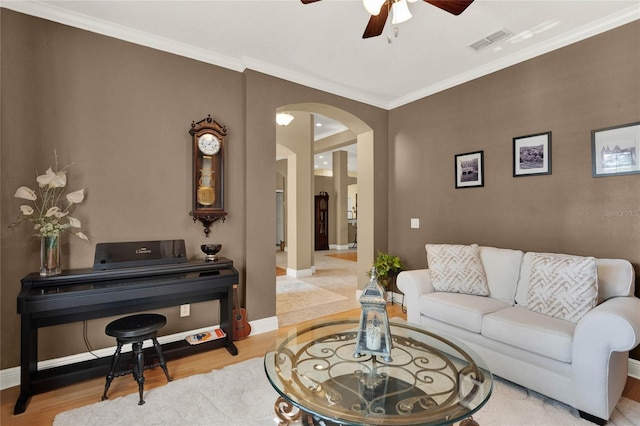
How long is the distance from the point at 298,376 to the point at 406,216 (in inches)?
125

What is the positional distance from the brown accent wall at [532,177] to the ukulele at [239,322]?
234 cm

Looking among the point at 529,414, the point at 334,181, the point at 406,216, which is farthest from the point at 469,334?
the point at 334,181

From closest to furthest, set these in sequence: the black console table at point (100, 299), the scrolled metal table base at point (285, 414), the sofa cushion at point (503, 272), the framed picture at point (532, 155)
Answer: the scrolled metal table base at point (285, 414), the black console table at point (100, 299), the sofa cushion at point (503, 272), the framed picture at point (532, 155)

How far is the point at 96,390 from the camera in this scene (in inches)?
88.8

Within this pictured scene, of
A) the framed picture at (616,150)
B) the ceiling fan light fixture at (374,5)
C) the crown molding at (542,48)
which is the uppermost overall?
the crown molding at (542,48)

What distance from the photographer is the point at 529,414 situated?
6.37 ft

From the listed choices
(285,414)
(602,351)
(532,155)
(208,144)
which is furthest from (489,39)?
(285,414)

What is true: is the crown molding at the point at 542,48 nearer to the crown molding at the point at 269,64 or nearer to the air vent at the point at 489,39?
the crown molding at the point at 269,64

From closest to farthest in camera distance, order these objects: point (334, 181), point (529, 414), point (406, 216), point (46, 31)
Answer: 1. point (529, 414)
2. point (46, 31)
3. point (406, 216)
4. point (334, 181)

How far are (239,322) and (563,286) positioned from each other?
2829 mm

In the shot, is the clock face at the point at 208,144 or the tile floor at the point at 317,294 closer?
the clock face at the point at 208,144

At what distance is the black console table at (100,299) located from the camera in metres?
2.09

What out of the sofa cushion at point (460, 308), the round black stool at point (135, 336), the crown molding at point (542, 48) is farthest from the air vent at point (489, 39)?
the round black stool at point (135, 336)

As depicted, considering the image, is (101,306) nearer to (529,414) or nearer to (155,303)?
(155,303)
